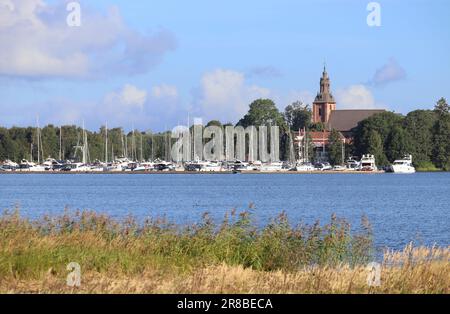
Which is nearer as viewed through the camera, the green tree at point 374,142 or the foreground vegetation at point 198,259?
the foreground vegetation at point 198,259

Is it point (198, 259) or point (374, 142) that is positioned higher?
point (374, 142)

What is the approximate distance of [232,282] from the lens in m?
20.1

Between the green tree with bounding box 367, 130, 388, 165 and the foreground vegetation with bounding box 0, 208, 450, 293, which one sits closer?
the foreground vegetation with bounding box 0, 208, 450, 293

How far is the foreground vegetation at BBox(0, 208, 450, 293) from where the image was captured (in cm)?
2000

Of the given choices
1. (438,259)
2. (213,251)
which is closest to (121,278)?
(213,251)

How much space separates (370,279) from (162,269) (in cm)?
499

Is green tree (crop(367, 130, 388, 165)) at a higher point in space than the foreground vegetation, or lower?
higher

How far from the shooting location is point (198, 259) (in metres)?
23.8

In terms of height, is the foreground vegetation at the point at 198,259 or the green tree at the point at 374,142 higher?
the green tree at the point at 374,142

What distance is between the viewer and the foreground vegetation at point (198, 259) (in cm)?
2000

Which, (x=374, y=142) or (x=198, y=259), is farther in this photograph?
(x=374, y=142)
